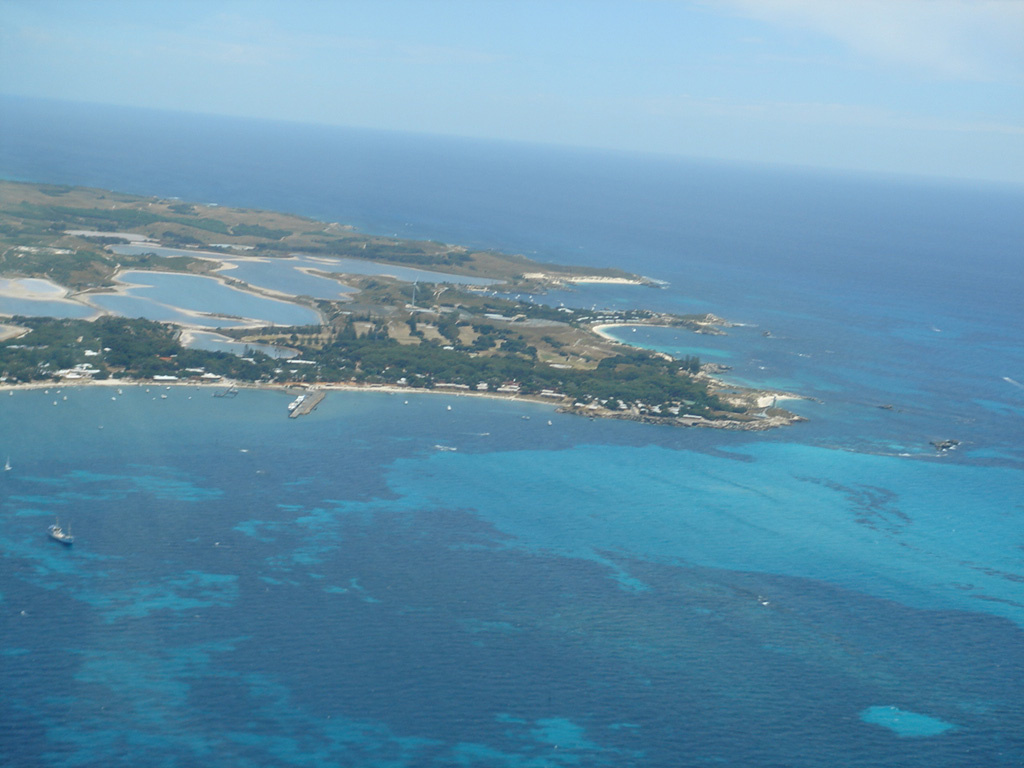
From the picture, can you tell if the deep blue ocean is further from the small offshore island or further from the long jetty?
the small offshore island

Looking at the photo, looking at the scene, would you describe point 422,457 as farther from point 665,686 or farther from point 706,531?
point 665,686

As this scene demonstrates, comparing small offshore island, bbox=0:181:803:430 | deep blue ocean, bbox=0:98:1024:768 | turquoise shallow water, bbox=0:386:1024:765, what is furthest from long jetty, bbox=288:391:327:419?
small offshore island, bbox=0:181:803:430

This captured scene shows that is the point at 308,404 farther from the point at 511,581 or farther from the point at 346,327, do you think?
the point at 511,581

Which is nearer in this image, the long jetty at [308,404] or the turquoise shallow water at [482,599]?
the turquoise shallow water at [482,599]

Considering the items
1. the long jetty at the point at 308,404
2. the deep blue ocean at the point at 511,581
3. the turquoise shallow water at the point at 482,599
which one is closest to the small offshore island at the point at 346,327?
the long jetty at the point at 308,404

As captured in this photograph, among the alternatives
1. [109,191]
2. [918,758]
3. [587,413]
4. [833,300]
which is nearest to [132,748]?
[918,758]

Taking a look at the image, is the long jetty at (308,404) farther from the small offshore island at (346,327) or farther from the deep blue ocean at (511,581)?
the small offshore island at (346,327)
